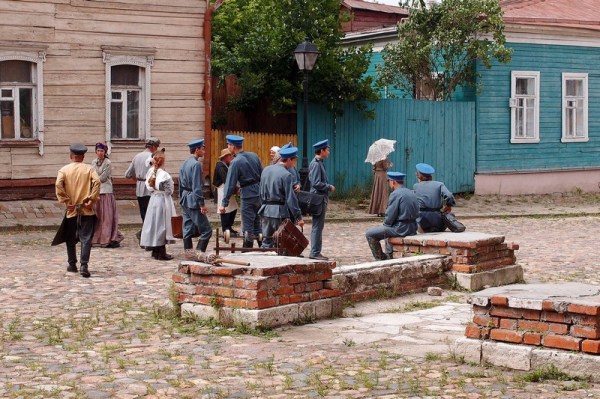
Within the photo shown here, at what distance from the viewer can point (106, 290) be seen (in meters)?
11.8

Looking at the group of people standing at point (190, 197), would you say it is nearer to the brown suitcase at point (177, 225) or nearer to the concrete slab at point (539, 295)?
the brown suitcase at point (177, 225)

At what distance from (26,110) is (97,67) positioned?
63.2 inches

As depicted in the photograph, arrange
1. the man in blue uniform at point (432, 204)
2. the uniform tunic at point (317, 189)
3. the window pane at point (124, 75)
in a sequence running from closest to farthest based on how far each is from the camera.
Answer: the man in blue uniform at point (432, 204)
the uniform tunic at point (317, 189)
the window pane at point (124, 75)

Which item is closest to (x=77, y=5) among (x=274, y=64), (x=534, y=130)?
(x=274, y=64)

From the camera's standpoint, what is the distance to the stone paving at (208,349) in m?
7.05

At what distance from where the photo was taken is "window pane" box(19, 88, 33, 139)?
21.1 m

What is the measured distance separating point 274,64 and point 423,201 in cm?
1170

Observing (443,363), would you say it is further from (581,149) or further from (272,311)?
(581,149)

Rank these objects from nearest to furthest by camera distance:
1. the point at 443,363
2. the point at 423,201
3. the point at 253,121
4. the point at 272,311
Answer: the point at 443,363
the point at 272,311
the point at 423,201
the point at 253,121

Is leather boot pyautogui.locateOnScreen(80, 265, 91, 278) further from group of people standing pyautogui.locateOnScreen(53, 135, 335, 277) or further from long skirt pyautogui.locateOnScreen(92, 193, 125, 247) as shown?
long skirt pyautogui.locateOnScreen(92, 193, 125, 247)

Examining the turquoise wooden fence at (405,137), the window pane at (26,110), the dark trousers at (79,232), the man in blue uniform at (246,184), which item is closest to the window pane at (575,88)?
the turquoise wooden fence at (405,137)

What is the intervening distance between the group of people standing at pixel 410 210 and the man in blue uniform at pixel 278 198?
0.97m

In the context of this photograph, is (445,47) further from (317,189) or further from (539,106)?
(317,189)

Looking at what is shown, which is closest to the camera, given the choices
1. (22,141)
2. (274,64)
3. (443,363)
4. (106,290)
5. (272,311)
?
(443,363)
